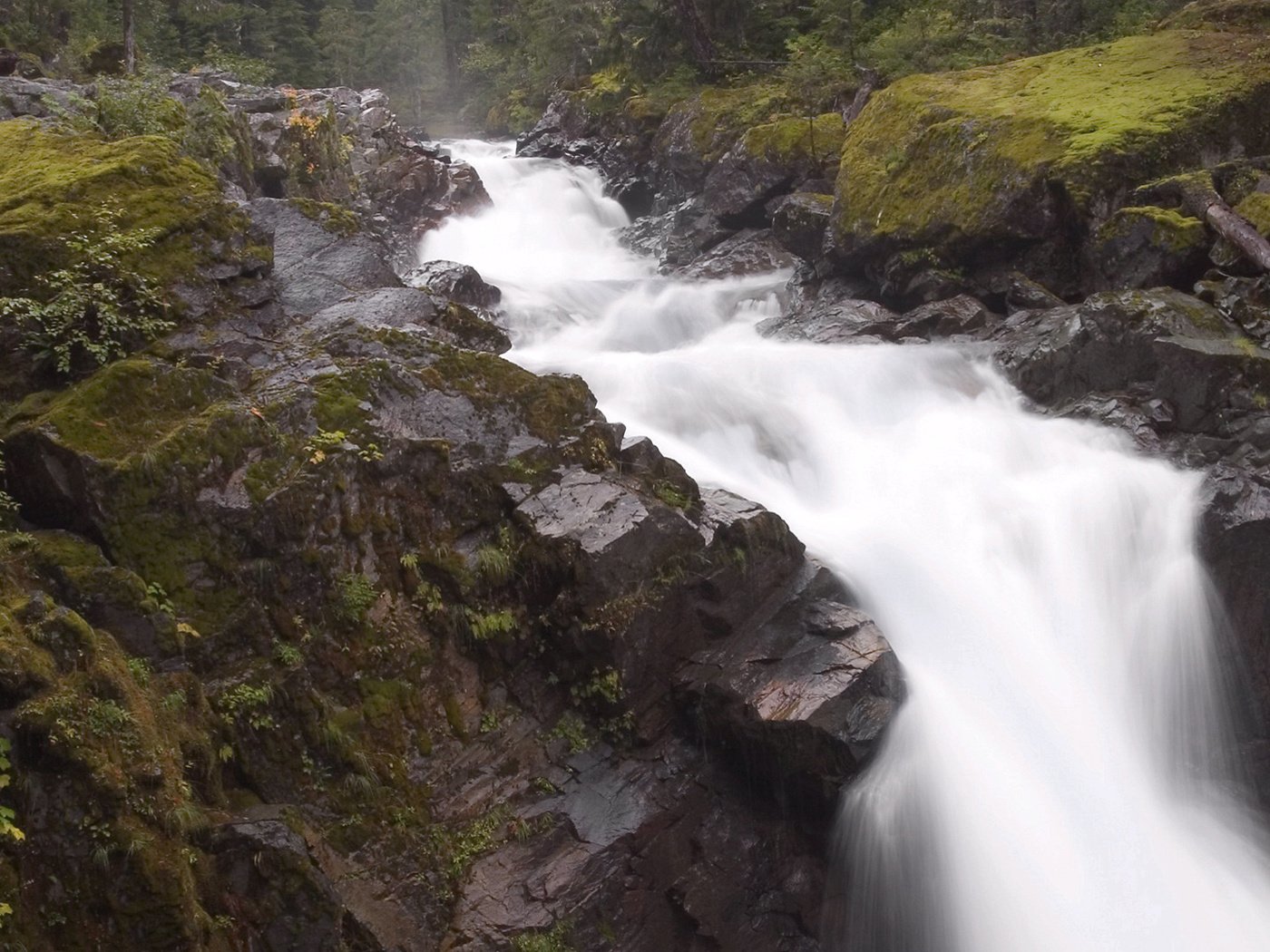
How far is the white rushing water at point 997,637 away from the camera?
6242 mm

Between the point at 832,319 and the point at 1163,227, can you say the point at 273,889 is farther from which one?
the point at 1163,227

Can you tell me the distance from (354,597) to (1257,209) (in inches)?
408

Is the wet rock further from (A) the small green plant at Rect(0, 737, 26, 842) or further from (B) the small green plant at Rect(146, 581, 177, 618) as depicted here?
(B) the small green plant at Rect(146, 581, 177, 618)

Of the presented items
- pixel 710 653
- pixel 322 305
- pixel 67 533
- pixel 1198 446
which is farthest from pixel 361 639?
pixel 1198 446

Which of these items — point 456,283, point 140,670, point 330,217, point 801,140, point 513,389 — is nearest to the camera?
point 140,670

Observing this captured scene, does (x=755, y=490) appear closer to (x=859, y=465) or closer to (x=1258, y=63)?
(x=859, y=465)

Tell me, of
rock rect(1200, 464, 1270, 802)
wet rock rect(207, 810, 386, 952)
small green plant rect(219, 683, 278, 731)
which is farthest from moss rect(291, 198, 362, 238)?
rock rect(1200, 464, 1270, 802)

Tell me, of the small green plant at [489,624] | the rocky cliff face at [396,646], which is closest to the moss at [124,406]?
the rocky cliff face at [396,646]

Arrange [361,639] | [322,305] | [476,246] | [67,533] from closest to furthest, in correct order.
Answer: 1. [67,533]
2. [361,639]
3. [322,305]
4. [476,246]

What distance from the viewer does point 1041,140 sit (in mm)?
11680

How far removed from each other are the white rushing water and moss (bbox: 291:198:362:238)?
3.10 metres

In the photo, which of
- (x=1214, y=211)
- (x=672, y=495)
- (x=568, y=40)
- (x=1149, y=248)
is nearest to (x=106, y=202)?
(x=672, y=495)

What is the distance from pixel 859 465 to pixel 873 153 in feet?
21.7

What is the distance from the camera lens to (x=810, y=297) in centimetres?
1416
